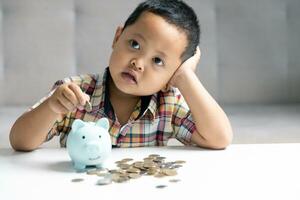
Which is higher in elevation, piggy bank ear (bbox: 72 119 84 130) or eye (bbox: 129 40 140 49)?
eye (bbox: 129 40 140 49)

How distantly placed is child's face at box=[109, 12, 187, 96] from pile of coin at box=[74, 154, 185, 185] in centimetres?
16

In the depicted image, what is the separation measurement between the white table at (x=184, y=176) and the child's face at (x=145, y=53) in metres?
0.12

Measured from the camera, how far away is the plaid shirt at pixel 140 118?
1024mm

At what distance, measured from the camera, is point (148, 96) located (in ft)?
3.45

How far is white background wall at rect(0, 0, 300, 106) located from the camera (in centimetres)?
164

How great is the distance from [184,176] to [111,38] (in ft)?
3.06

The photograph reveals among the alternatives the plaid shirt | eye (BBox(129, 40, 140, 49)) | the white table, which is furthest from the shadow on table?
eye (BBox(129, 40, 140, 49))

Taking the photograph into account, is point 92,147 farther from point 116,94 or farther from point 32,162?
point 116,94

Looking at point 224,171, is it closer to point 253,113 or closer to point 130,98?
point 130,98

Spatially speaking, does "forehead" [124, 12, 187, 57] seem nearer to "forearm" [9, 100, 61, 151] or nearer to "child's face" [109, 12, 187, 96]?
"child's face" [109, 12, 187, 96]

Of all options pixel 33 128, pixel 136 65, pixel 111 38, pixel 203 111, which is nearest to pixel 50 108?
pixel 33 128

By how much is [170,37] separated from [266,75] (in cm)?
82

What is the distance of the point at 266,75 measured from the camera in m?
1.71

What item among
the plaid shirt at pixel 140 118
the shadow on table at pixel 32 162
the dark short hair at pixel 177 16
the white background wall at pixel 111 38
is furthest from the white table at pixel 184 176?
the white background wall at pixel 111 38
